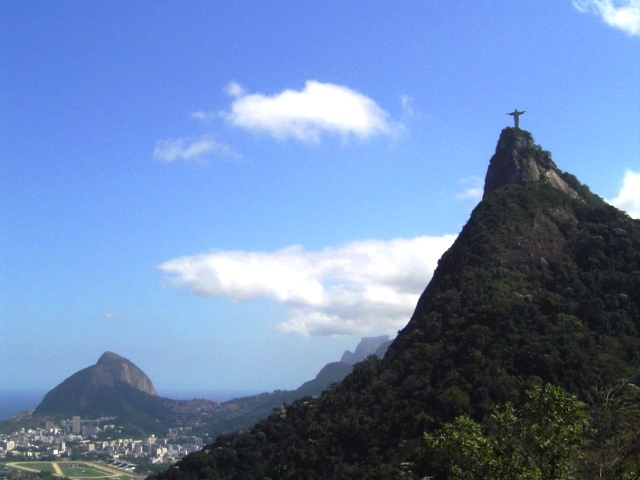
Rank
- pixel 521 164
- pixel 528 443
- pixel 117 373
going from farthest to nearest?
pixel 117 373 → pixel 521 164 → pixel 528 443

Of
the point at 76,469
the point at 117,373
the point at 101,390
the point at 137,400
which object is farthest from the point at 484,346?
the point at 117,373

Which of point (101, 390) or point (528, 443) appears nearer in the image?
point (528, 443)

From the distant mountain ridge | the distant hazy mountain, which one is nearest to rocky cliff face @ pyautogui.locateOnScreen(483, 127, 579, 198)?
the distant mountain ridge

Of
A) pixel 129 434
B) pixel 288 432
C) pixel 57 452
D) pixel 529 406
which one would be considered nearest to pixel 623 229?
pixel 288 432

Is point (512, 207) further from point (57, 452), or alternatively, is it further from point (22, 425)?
point (22, 425)

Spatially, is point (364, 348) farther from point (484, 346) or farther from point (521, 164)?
point (484, 346)

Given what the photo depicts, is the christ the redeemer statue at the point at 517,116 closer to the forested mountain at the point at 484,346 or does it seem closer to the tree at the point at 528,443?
the forested mountain at the point at 484,346

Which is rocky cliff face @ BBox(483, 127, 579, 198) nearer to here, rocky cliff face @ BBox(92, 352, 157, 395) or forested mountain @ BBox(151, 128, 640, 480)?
forested mountain @ BBox(151, 128, 640, 480)
